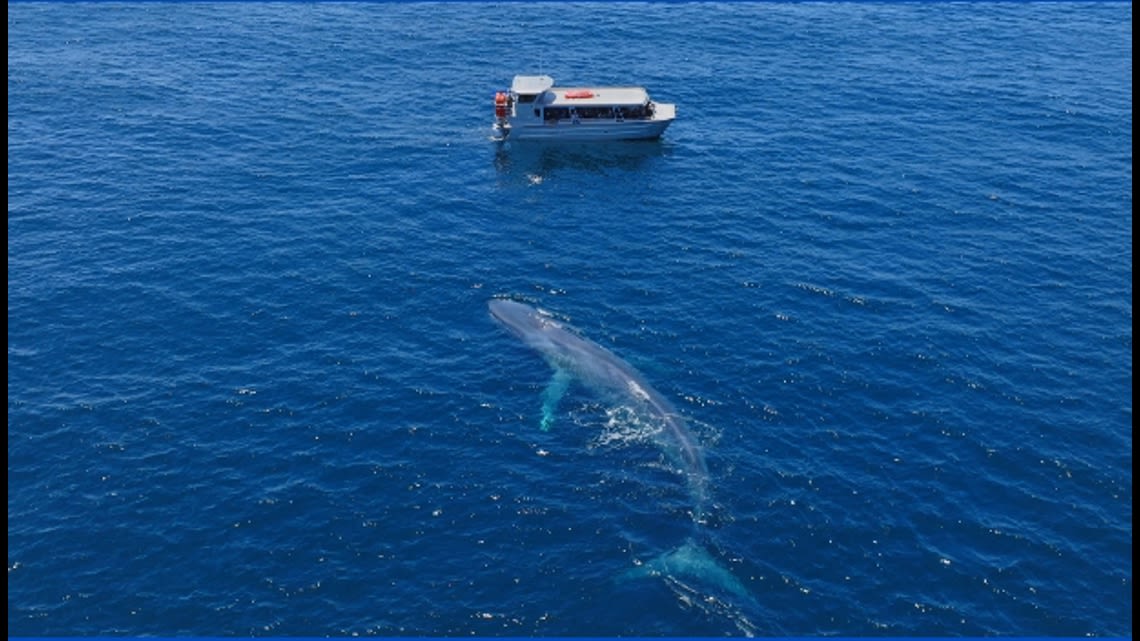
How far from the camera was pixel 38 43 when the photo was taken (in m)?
161

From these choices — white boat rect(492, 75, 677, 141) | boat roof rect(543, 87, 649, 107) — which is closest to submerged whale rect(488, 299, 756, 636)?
white boat rect(492, 75, 677, 141)

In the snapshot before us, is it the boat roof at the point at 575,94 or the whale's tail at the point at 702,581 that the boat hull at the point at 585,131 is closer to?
the boat roof at the point at 575,94

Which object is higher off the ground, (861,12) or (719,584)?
(861,12)

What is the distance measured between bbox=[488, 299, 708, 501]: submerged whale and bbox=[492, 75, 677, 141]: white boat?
41.3 metres

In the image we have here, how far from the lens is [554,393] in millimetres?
89750

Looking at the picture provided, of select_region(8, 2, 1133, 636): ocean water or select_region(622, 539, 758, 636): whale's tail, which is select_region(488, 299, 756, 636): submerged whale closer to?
select_region(622, 539, 758, 636): whale's tail

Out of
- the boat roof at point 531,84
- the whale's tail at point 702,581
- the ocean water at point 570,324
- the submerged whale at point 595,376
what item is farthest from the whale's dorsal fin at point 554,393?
the boat roof at point 531,84

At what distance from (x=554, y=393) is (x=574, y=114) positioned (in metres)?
57.3

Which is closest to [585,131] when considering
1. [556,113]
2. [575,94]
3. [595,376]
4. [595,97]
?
[556,113]

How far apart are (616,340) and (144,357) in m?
41.9

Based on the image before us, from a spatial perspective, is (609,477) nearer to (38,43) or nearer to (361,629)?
(361,629)

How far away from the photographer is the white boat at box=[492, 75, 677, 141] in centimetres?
13538

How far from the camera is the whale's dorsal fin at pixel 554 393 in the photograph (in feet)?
285

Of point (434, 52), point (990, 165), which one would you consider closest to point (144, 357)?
point (434, 52)
